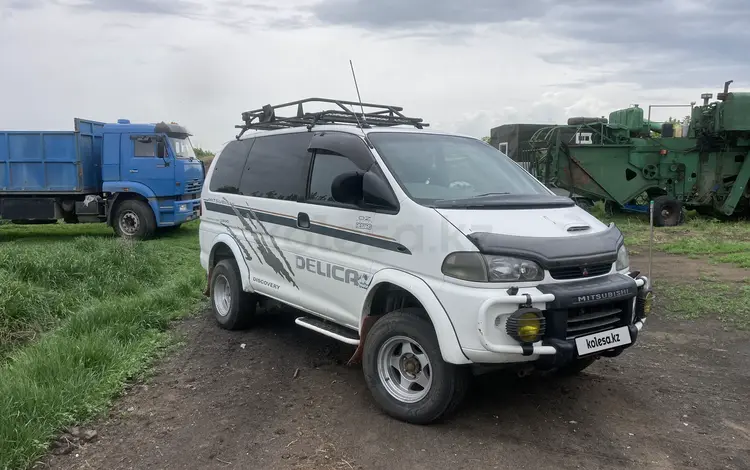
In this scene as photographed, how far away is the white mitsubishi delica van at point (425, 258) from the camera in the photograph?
353 centimetres

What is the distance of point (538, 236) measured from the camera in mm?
3686

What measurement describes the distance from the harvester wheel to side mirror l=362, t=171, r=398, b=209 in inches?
509

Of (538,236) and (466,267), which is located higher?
(538,236)

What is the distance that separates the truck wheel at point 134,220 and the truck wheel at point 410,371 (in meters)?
10.9

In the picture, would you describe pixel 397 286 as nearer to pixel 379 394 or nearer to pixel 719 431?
pixel 379 394

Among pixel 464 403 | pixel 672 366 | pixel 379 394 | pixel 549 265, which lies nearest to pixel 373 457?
pixel 379 394

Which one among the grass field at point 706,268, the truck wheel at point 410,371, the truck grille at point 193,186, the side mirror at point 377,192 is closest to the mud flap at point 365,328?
the truck wheel at point 410,371

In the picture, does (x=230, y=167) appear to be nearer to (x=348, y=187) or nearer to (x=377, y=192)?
(x=348, y=187)

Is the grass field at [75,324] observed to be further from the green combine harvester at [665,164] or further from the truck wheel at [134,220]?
the green combine harvester at [665,164]

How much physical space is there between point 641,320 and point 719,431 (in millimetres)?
837

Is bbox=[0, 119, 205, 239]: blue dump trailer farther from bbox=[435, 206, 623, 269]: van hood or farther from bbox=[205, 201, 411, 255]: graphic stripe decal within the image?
bbox=[435, 206, 623, 269]: van hood

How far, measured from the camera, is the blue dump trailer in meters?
13.6

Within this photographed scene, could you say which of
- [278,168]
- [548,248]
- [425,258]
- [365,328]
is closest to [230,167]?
[278,168]

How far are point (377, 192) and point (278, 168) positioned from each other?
1587 millimetres
